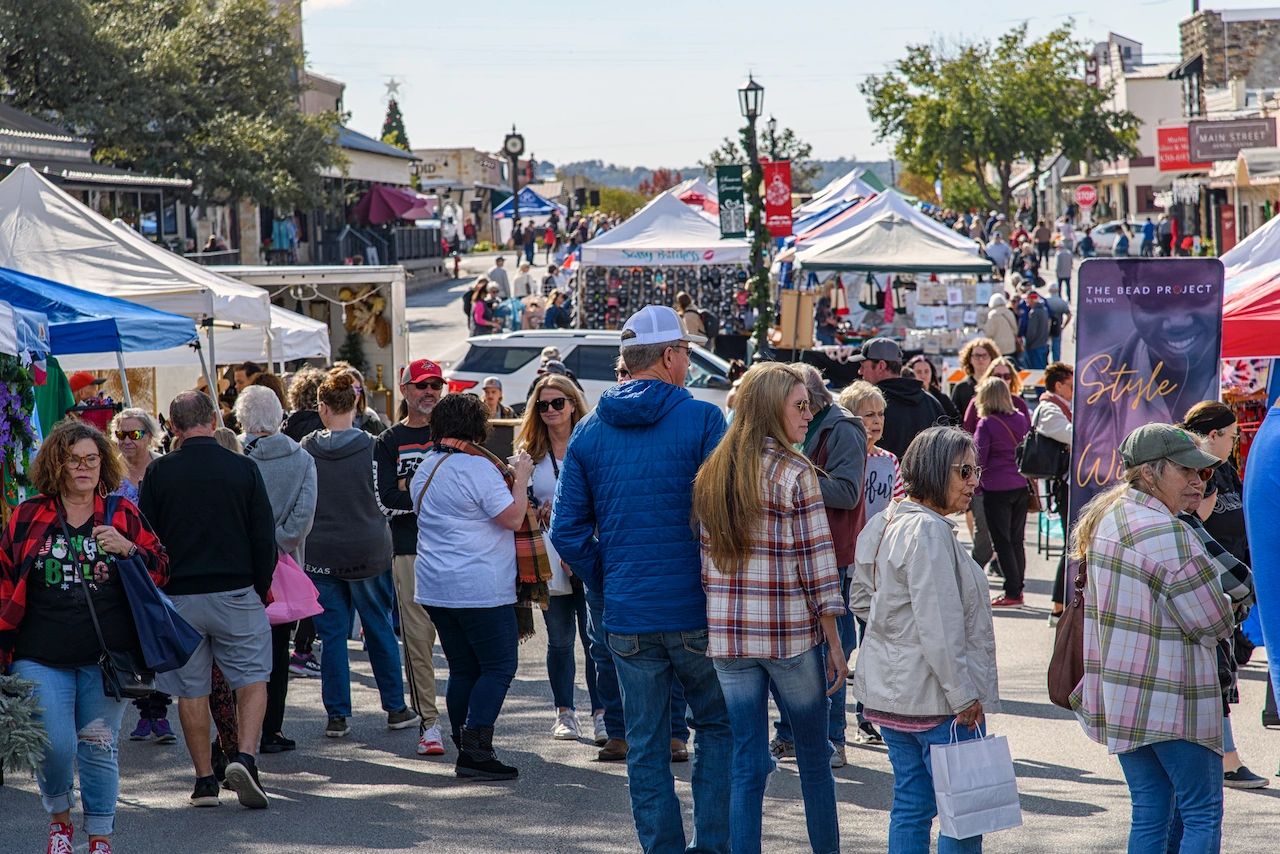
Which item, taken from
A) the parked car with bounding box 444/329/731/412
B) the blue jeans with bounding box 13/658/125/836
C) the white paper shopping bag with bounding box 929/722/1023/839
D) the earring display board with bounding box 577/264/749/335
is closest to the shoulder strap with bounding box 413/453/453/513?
the blue jeans with bounding box 13/658/125/836

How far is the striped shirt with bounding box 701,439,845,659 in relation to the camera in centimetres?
525

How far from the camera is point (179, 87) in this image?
3350 centimetres

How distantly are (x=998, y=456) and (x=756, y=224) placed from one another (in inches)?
548

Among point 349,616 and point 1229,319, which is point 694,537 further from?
point 1229,319

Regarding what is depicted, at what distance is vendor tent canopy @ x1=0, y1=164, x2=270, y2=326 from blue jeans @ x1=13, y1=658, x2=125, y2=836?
6273mm

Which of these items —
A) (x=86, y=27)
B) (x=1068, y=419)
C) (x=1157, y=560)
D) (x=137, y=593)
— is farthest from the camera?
(x=86, y=27)

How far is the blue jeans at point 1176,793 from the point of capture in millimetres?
4797

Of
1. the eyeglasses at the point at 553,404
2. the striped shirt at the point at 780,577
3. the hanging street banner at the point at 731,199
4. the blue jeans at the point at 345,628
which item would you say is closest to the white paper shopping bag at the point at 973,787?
the striped shirt at the point at 780,577

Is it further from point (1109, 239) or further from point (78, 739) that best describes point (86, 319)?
point (1109, 239)

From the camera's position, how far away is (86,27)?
31250mm

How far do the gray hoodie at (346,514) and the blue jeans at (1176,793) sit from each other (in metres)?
4.28

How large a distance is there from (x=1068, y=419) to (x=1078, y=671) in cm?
576

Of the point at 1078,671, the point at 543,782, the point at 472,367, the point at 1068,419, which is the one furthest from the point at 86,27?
the point at 1078,671

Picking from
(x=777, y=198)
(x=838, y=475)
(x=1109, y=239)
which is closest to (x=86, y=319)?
(x=838, y=475)
